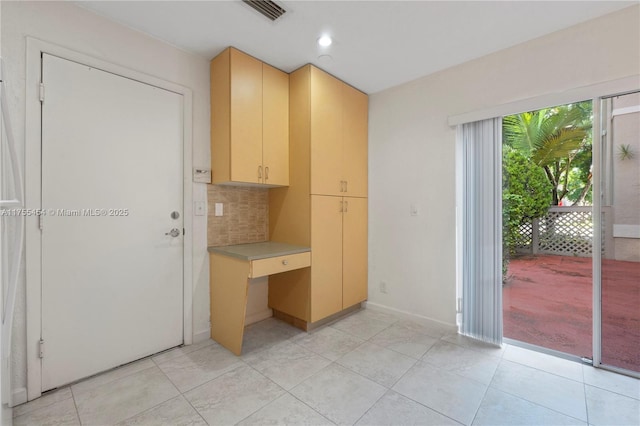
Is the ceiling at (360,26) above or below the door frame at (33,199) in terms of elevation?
above

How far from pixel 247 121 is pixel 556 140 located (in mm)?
2622

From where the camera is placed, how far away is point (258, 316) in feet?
9.29

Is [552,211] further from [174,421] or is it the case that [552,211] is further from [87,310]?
→ [87,310]

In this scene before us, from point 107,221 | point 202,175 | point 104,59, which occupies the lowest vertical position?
point 107,221

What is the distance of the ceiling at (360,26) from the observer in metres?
1.80

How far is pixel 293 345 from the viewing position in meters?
2.32

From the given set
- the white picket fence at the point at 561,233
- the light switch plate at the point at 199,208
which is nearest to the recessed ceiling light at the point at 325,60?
the light switch plate at the point at 199,208

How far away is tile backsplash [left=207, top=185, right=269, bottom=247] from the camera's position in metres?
2.49

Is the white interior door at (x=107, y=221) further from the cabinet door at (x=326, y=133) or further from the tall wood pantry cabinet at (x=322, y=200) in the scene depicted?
the cabinet door at (x=326, y=133)

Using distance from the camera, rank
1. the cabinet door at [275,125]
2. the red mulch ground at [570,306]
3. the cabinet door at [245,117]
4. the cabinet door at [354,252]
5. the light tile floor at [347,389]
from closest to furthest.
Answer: the light tile floor at [347,389] → the red mulch ground at [570,306] → the cabinet door at [245,117] → the cabinet door at [275,125] → the cabinet door at [354,252]

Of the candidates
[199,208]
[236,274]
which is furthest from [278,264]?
[199,208]

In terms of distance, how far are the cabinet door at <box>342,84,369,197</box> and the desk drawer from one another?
0.86 m

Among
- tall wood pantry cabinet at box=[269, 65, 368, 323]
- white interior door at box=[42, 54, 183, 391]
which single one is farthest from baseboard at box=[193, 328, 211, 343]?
tall wood pantry cabinet at box=[269, 65, 368, 323]

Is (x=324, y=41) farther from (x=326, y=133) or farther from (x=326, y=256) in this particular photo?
(x=326, y=256)
